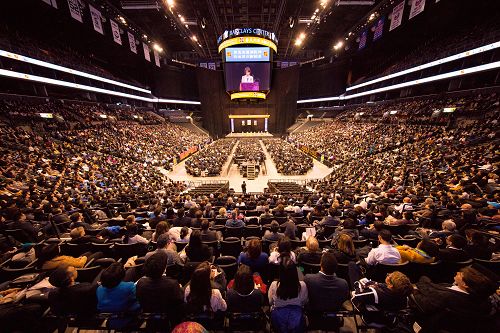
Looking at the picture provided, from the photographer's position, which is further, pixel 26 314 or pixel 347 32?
pixel 347 32

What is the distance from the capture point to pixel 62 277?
8.72 feet

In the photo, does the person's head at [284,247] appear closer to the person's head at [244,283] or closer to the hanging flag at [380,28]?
the person's head at [244,283]

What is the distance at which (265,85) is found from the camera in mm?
46219

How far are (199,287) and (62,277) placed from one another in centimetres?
181

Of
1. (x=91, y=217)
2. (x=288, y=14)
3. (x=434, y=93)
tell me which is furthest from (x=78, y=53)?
(x=434, y=93)

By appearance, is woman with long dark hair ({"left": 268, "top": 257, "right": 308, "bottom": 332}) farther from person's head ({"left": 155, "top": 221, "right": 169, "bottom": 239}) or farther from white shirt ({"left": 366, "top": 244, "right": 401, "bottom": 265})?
person's head ({"left": 155, "top": 221, "right": 169, "bottom": 239})

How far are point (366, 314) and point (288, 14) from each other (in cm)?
3924

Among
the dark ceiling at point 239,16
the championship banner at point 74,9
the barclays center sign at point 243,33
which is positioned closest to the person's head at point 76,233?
the championship banner at point 74,9

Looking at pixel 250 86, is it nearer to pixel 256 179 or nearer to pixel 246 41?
pixel 246 41

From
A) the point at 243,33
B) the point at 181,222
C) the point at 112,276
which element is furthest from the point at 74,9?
the point at 112,276

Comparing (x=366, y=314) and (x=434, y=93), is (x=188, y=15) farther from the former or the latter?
(x=366, y=314)

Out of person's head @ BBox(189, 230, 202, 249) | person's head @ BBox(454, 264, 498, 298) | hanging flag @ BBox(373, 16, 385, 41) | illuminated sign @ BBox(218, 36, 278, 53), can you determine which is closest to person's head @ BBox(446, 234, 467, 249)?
person's head @ BBox(454, 264, 498, 298)

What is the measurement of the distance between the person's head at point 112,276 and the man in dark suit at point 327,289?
2.50 meters

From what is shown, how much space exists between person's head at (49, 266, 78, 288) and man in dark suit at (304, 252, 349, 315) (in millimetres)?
3151
